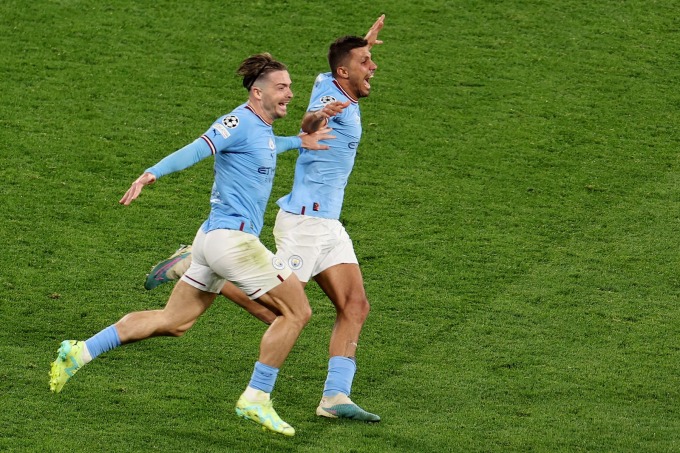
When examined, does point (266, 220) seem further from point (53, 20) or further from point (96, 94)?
point (53, 20)

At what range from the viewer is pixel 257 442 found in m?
7.20

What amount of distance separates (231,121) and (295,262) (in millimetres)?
1144

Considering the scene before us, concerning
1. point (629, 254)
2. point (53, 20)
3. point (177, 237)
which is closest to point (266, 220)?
point (177, 237)

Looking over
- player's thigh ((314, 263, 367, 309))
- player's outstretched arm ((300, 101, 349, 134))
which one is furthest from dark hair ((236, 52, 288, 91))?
player's thigh ((314, 263, 367, 309))

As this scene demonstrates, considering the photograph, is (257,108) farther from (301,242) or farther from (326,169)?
(301,242)

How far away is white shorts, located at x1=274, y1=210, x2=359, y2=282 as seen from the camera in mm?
7855

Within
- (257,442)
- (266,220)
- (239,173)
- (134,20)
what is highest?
(134,20)

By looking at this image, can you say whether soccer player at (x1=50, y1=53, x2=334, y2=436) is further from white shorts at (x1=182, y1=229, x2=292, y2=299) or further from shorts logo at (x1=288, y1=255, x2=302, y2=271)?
shorts logo at (x1=288, y1=255, x2=302, y2=271)

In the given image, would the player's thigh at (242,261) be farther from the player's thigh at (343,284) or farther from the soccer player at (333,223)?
the player's thigh at (343,284)

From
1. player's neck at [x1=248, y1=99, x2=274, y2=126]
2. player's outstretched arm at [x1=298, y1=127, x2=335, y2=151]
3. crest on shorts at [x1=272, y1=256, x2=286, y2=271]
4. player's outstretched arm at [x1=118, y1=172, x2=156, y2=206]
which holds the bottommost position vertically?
crest on shorts at [x1=272, y1=256, x2=286, y2=271]

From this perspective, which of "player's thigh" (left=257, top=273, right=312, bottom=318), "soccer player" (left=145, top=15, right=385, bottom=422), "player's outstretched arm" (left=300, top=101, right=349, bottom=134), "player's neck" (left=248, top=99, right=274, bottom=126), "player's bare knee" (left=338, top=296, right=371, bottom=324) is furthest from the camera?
"player's bare knee" (left=338, top=296, right=371, bottom=324)

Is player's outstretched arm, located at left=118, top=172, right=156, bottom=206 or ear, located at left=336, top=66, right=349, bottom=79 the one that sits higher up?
ear, located at left=336, top=66, right=349, bottom=79

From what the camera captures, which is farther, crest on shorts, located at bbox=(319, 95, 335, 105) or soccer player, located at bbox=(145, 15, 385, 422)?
crest on shorts, located at bbox=(319, 95, 335, 105)

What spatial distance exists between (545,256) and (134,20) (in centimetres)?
658
